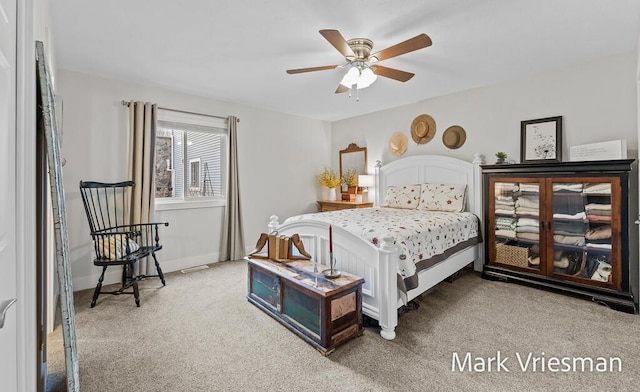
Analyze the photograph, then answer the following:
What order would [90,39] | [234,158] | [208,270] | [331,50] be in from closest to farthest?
[90,39] → [331,50] → [208,270] → [234,158]

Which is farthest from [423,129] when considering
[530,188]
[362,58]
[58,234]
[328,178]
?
[58,234]

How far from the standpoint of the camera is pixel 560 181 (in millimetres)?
3002

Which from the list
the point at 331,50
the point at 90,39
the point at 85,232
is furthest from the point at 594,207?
the point at 85,232

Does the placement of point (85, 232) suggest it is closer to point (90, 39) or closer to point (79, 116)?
point (79, 116)

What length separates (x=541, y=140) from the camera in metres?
3.37

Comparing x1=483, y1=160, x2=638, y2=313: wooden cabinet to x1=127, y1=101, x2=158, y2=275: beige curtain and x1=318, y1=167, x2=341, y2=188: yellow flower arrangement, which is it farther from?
x1=127, y1=101, x2=158, y2=275: beige curtain

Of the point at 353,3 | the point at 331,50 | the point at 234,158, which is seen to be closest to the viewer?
the point at 353,3

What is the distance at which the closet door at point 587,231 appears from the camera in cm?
271

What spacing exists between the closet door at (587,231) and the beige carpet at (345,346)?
0.29 m

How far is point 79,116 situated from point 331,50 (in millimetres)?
2763

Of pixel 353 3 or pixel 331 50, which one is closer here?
pixel 353 3

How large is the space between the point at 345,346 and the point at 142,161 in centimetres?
303

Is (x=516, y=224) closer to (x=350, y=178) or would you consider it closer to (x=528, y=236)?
(x=528, y=236)
